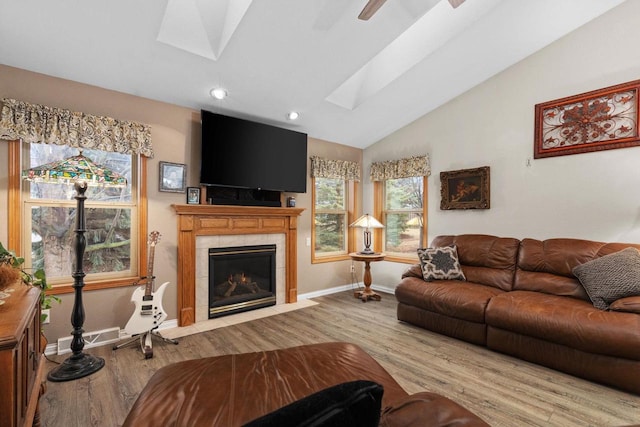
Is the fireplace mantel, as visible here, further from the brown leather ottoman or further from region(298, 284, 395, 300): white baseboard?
the brown leather ottoman

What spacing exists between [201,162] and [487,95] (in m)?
3.71

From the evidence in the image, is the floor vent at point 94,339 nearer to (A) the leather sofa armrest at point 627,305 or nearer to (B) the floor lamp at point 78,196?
(B) the floor lamp at point 78,196

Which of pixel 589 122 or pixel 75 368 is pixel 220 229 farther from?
pixel 589 122

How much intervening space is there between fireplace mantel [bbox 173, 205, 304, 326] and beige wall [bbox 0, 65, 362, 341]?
98 millimetres

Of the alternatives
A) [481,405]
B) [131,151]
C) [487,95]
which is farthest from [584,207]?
[131,151]

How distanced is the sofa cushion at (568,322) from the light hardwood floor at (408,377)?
0.95 feet

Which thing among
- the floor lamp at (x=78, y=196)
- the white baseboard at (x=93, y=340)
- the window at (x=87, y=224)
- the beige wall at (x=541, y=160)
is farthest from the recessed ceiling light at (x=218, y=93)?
the beige wall at (x=541, y=160)

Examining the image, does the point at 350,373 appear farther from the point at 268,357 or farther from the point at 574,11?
the point at 574,11

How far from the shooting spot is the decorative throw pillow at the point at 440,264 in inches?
138

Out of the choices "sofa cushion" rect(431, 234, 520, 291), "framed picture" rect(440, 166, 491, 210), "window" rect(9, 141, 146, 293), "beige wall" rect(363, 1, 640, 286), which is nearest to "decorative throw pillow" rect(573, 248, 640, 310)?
"beige wall" rect(363, 1, 640, 286)

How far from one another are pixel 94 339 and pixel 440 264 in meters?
3.70

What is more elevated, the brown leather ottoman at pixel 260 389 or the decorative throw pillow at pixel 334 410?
the decorative throw pillow at pixel 334 410

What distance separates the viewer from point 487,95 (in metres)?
3.92

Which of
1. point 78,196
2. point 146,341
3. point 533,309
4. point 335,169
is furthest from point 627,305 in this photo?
point 78,196
